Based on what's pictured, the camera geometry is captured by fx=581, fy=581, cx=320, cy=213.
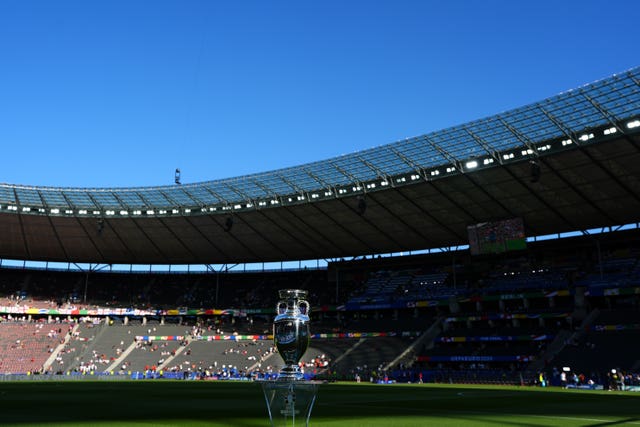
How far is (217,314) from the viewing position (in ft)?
271

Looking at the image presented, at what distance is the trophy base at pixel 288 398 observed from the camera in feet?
38.5

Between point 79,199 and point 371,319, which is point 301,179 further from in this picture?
point 371,319

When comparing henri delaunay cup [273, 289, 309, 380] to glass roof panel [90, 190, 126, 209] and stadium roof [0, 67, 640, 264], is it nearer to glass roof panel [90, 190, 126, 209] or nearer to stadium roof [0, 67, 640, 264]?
stadium roof [0, 67, 640, 264]

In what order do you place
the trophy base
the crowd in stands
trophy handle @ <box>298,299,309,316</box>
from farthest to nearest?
the crowd in stands → trophy handle @ <box>298,299,309,316</box> → the trophy base

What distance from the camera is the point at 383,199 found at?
188ft

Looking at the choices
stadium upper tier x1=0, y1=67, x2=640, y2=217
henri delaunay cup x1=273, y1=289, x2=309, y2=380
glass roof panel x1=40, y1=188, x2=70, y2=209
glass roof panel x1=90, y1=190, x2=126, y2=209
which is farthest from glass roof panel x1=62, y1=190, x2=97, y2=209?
henri delaunay cup x1=273, y1=289, x2=309, y2=380

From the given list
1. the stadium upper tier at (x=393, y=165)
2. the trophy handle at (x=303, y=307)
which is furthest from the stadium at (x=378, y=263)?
the trophy handle at (x=303, y=307)

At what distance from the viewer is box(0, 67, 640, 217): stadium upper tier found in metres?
40.8

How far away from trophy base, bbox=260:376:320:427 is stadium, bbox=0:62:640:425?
28468 millimetres

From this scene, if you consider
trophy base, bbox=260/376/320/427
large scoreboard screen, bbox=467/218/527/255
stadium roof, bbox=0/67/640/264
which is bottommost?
trophy base, bbox=260/376/320/427

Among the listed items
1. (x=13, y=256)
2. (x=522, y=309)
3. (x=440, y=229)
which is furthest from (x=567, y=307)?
(x=13, y=256)

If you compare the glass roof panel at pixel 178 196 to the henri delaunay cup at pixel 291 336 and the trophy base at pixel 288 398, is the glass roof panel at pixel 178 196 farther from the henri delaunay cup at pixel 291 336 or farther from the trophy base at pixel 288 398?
the trophy base at pixel 288 398

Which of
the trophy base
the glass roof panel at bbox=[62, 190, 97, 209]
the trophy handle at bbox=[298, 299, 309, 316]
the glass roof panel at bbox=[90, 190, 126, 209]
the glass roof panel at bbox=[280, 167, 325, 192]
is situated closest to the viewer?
the trophy base

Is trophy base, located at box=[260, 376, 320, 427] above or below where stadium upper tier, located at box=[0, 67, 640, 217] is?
below
